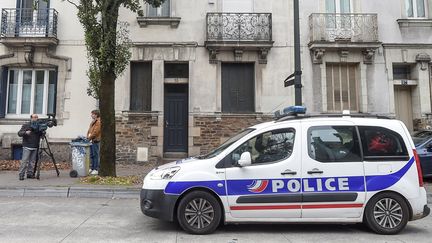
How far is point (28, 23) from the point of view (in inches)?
565

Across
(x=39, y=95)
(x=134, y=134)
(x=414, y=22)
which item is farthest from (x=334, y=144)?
(x=39, y=95)

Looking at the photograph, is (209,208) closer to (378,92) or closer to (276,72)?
(276,72)

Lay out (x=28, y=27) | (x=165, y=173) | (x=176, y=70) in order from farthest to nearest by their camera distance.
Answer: (x=176, y=70) < (x=28, y=27) < (x=165, y=173)

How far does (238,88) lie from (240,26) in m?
2.37

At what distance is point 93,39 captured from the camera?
9.98 meters

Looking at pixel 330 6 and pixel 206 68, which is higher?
pixel 330 6

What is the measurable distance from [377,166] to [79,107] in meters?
11.5

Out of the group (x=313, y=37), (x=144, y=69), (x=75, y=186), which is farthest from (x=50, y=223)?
(x=313, y=37)

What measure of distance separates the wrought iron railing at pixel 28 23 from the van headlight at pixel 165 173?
10.4 meters

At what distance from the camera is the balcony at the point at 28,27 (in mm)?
14062

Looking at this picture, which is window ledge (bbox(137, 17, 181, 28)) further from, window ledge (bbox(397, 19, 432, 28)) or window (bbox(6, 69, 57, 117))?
window ledge (bbox(397, 19, 432, 28))

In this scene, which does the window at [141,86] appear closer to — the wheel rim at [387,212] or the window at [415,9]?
the wheel rim at [387,212]

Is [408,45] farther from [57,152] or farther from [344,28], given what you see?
[57,152]

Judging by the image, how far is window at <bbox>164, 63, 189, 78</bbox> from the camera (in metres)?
14.9
